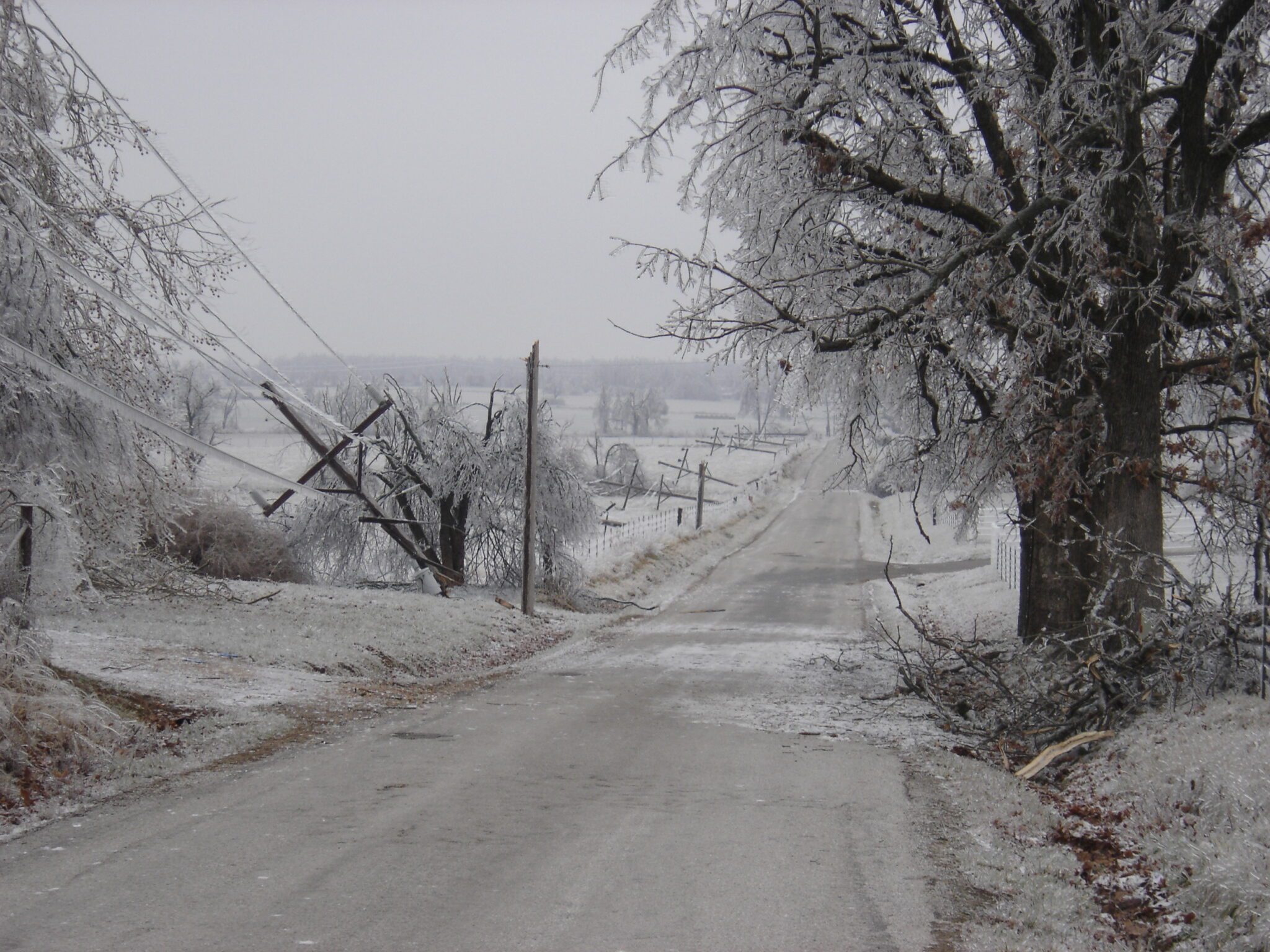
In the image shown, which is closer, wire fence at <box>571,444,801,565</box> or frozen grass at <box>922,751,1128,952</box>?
frozen grass at <box>922,751,1128,952</box>

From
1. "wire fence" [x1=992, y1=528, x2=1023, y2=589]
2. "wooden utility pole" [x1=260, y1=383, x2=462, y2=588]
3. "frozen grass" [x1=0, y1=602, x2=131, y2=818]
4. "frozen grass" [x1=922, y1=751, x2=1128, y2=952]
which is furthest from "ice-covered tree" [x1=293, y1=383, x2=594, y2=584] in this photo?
"frozen grass" [x1=922, y1=751, x2=1128, y2=952]

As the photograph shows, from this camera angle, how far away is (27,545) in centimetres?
1136

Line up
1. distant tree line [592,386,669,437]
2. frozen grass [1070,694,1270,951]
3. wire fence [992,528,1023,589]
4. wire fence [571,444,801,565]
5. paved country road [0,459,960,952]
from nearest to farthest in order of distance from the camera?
paved country road [0,459,960,952] → frozen grass [1070,694,1270,951] → wire fence [992,528,1023,589] → wire fence [571,444,801,565] → distant tree line [592,386,669,437]

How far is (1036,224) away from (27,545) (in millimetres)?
11586

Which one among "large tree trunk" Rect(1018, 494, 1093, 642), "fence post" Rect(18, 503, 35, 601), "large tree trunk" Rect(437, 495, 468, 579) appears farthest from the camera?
"large tree trunk" Rect(437, 495, 468, 579)

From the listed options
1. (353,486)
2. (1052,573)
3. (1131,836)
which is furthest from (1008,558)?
(1131,836)

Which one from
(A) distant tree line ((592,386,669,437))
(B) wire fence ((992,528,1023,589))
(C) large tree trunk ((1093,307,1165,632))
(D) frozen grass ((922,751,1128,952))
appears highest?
(A) distant tree line ((592,386,669,437))

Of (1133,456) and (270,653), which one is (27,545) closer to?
(270,653)

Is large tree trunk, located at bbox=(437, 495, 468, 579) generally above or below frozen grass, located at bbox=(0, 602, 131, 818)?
above

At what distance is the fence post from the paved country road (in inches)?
173

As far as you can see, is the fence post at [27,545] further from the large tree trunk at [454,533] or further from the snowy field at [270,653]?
the large tree trunk at [454,533]

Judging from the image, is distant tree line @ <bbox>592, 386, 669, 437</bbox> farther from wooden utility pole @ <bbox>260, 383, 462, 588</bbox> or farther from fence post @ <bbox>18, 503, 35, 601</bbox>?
fence post @ <bbox>18, 503, 35, 601</bbox>

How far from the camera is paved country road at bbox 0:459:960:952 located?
15.8ft

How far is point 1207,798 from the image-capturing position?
634 centimetres
